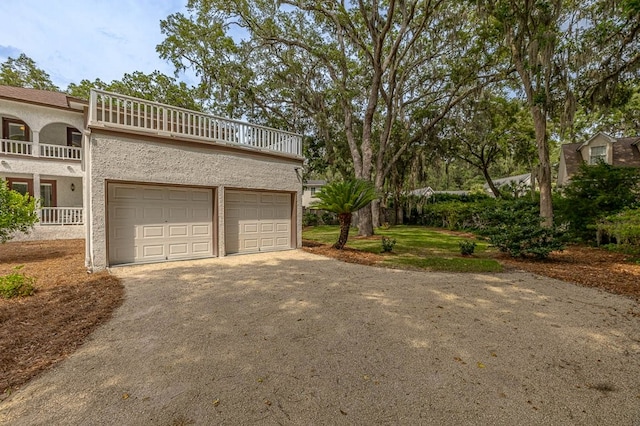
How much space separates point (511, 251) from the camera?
308 inches

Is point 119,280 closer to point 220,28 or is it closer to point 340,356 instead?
point 340,356

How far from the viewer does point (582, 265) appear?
7.05 m

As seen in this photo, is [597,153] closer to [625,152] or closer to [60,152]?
[625,152]

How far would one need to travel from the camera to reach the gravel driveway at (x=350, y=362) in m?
2.03

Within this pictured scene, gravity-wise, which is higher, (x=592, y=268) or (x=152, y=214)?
(x=152, y=214)

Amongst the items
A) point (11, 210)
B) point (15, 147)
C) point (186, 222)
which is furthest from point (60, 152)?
point (186, 222)

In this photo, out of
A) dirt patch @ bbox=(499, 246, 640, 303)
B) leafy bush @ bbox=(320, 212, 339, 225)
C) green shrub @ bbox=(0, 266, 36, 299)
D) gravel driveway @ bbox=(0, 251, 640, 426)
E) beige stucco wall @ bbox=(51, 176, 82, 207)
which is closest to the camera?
gravel driveway @ bbox=(0, 251, 640, 426)

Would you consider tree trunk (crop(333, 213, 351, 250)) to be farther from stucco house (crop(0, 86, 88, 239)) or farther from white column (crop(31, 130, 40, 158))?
white column (crop(31, 130, 40, 158))

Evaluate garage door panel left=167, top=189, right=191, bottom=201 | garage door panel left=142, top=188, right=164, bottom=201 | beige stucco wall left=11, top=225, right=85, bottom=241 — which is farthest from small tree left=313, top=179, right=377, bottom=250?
beige stucco wall left=11, top=225, right=85, bottom=241

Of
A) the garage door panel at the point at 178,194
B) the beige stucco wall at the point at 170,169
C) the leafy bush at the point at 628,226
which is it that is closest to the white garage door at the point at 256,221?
the beige stucco wall at the point at 170,169

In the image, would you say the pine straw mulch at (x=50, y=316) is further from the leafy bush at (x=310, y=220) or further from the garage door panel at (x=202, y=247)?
the leafy bush at (x=310, y=220)

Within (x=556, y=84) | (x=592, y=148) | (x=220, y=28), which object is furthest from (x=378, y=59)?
(x=592, y=148)

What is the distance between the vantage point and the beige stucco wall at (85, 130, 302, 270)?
6109 mm

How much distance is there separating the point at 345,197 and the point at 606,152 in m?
18.5
